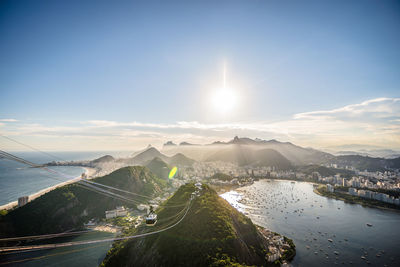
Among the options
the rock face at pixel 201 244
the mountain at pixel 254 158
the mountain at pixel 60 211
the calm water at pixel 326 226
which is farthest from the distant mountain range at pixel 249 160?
the rock face at pixel 201 244

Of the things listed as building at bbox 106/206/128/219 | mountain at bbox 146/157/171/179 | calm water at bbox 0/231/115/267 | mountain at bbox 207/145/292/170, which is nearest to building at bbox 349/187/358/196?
mountain at bbox 207/145/292/170

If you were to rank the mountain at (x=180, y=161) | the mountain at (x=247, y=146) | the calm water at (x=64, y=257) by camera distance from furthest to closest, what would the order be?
the mountain at (x=247, y=146) → the mountain at (x=180, y=161) → the calm water at (x=64, y=257)

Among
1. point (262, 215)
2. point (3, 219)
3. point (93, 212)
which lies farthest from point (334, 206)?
point (3, 219)

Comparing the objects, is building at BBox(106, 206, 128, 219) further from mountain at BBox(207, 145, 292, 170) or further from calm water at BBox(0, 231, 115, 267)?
mountain at BBox(207, 145, 292, 170)

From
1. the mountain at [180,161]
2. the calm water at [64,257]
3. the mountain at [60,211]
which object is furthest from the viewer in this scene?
the mountain at [180,161]

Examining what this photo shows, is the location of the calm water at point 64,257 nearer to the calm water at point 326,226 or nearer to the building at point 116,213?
the building at point 116,213

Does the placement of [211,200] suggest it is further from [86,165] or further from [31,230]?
[86,165]

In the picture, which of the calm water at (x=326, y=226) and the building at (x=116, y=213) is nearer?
the calm water at (x=326, y=226)
